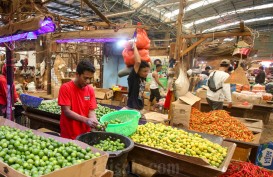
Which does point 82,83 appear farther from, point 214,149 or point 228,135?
point 228,135

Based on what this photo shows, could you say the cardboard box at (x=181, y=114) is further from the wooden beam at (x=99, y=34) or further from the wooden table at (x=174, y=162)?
the wooden beam at (x=99, y=34)

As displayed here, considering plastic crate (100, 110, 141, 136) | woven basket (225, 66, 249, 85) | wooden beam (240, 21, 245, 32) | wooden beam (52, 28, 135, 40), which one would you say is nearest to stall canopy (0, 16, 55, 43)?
wooden beam (52, 28, 135, 40)

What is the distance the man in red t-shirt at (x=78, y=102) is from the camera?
2793 millimetres

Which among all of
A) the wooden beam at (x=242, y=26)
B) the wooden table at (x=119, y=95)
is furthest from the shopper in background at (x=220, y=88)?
the wooden table at (x=119, y=95)

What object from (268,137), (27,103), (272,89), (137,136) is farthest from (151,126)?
(272,89)

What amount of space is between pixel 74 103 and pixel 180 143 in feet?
5.52

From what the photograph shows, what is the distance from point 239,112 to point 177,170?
251 inches

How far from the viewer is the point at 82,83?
2889 millimetres

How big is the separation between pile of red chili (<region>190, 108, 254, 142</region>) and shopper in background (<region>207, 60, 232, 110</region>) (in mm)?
1270

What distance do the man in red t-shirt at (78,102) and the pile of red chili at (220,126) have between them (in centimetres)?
254

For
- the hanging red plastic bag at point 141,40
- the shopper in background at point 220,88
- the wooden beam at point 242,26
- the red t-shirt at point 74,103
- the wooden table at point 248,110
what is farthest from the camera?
the wooden table at point 248,110

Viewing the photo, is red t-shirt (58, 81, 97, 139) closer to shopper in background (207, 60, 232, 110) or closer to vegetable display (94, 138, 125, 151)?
vegetable display (94, 138, 125, 151)

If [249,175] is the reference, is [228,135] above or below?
above

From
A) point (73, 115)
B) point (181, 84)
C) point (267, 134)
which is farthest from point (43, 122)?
point (267, 134)
